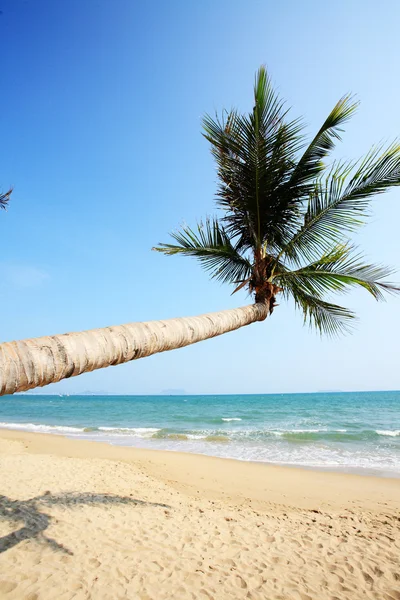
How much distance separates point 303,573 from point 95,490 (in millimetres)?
4955

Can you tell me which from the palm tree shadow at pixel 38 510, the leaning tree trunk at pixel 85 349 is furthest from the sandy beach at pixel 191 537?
the leaning tree trunk at pixel 85 349

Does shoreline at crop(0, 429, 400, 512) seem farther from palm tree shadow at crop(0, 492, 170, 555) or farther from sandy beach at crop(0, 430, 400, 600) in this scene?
palm tree shadow at crop(0, 492, 170, 555)

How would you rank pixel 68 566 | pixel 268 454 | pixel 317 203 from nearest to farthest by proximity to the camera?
pixel 68 566, pixel 317 203, pixel 268 454

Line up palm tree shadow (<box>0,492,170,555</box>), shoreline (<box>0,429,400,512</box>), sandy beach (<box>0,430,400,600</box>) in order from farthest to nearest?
shoreline (<box>0,429,400,512</box>) < palm tree shadow (<box>0,492,170,555</box>) < sandy beach (<box>0,430,400,600</box>)

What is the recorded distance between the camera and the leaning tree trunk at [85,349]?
190 cm

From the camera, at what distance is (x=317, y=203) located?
223 inches

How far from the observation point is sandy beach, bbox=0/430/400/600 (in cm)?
371

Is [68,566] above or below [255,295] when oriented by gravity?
below

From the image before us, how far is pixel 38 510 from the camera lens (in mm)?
5762

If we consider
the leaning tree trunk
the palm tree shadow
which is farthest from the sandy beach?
the leaning tree trunk

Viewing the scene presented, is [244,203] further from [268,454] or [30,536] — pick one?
[268,454]

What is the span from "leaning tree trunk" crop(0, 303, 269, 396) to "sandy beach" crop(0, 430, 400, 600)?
2866mm

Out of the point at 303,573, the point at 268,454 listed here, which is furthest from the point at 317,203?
the point at 268,454

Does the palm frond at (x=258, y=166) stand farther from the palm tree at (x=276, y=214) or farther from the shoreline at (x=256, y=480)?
the shoreline at (x=256, y=480)
